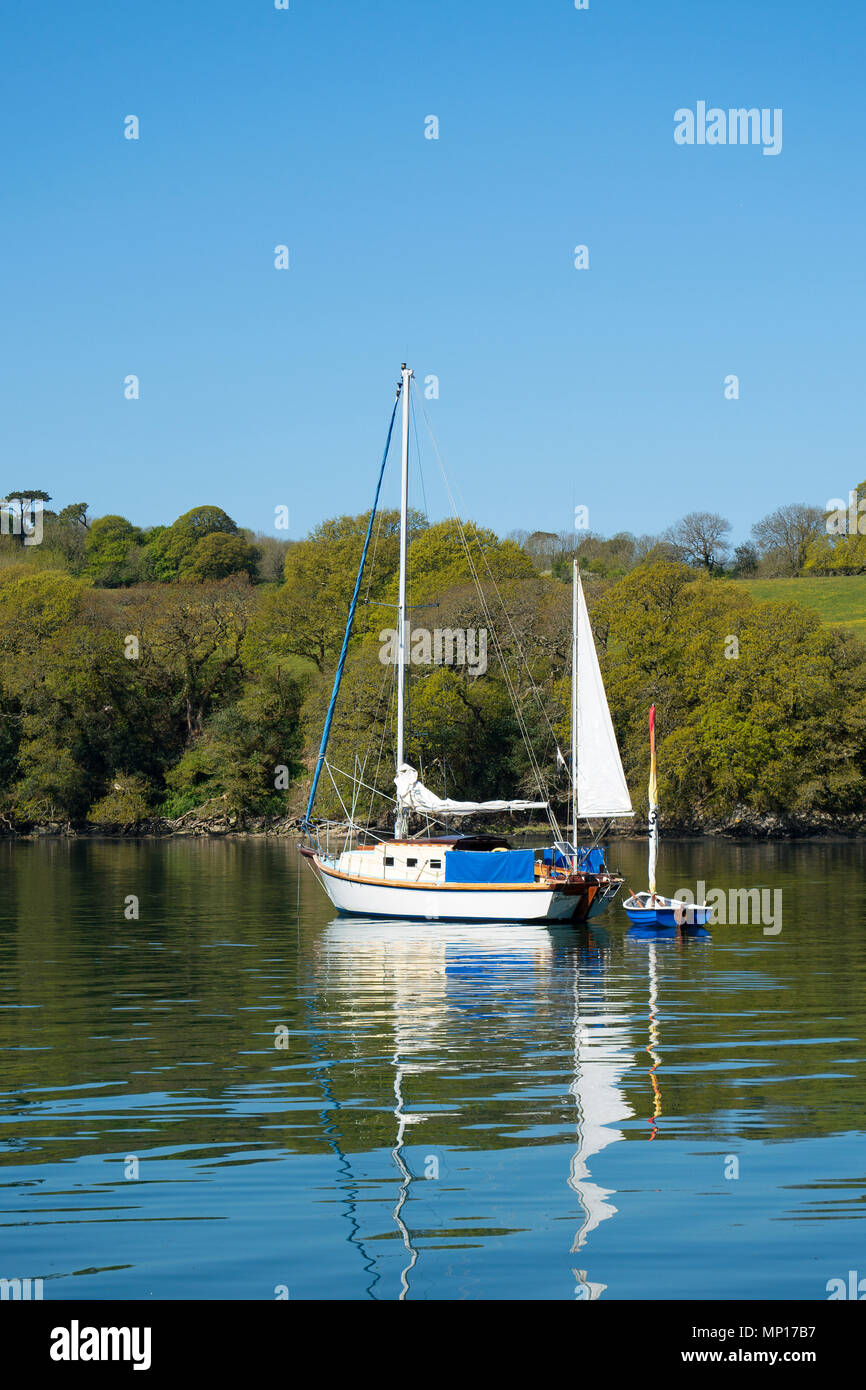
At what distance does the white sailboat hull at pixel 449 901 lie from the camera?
43812 mm

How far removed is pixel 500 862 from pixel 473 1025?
18613 mm

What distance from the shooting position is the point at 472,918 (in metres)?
45.2

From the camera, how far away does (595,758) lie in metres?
46.4

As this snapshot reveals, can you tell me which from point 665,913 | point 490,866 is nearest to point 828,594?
point 490,866

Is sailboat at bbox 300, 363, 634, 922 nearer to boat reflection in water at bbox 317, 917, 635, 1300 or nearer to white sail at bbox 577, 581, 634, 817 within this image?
white sail at bbox 577, 581, 634, 817

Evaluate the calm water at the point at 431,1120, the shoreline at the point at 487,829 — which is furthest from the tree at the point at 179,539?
the calm water at the point at 431,1120

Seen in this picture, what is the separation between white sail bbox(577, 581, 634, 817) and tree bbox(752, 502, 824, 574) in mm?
117389

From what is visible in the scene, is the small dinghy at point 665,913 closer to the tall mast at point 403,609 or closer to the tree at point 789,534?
the tall mast at point 403,609

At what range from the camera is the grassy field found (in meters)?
A: 129

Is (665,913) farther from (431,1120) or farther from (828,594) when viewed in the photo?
(828,594)

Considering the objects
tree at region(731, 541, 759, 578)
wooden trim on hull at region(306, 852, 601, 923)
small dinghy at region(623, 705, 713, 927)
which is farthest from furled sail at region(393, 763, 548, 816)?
tree at region(731, 541, 759, 578)
